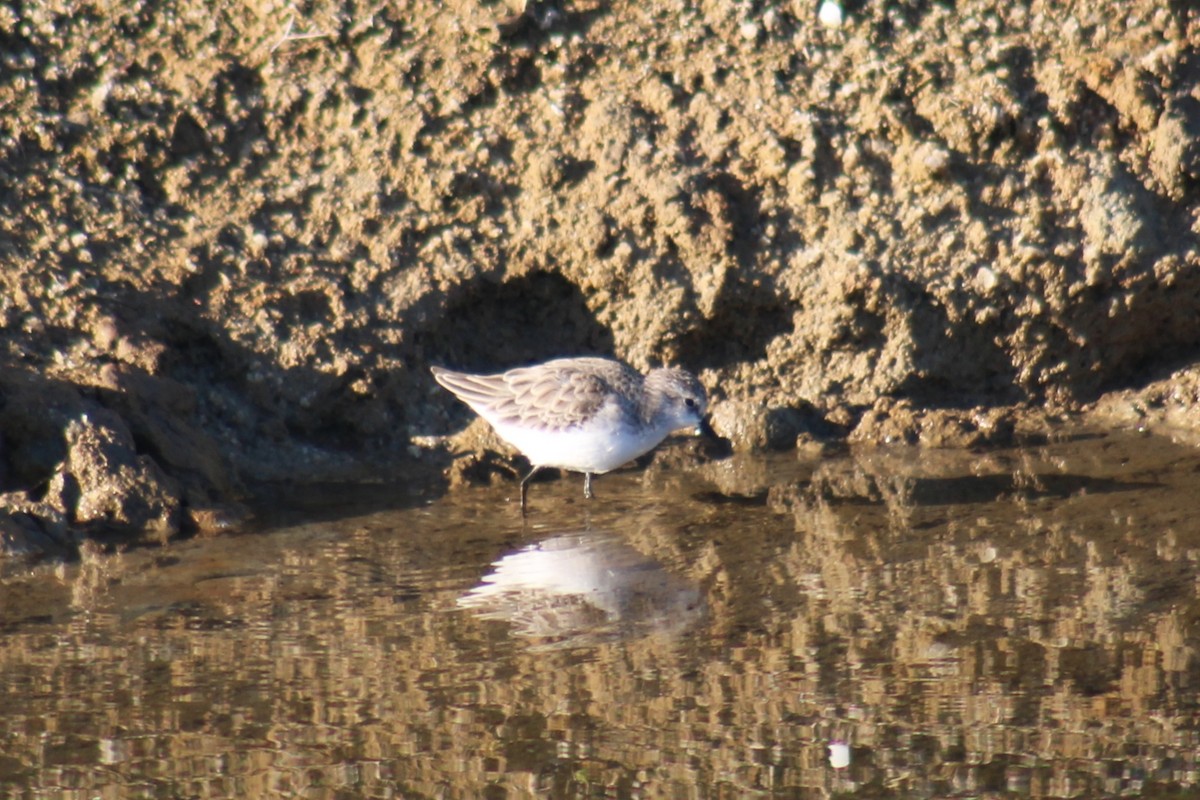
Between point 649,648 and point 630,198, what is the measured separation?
11.9 ft

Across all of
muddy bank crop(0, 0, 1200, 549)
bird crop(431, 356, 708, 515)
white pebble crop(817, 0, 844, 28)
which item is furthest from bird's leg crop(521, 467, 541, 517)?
white pebble crop(817, 0, 844, 28)

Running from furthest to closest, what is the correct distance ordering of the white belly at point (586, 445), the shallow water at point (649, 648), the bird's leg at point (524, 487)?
the bird's leg at point (524, 487) → the white belly at point (586, 445) → the shallow water at point (649, 648)

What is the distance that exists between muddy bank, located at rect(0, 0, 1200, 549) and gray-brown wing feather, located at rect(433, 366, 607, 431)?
0.56 m

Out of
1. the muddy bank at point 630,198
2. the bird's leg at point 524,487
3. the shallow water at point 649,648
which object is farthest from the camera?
the muddy bank at point 630,198

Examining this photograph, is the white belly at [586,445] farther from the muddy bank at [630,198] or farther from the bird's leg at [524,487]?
the muddy bank at [630,198]

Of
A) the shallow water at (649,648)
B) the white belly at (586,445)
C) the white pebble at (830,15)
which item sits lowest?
Answer: the shallow water at (649,648)

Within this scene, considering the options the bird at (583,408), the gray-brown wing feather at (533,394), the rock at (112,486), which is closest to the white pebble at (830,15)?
the bird at (583,408)

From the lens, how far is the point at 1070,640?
600 centimetres

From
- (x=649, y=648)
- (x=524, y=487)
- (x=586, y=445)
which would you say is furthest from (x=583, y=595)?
(x=524, y=487)

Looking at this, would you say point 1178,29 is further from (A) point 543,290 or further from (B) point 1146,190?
(A) point 543,290

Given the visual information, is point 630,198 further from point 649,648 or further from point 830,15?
point 649,648

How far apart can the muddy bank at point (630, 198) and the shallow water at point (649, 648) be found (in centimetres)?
101

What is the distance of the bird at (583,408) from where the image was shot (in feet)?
26.5

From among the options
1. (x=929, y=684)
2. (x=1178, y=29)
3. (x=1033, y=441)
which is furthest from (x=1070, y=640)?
(x=1178, y=29)
